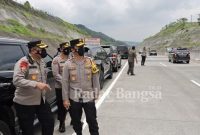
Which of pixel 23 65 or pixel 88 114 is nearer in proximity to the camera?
pixel 23 65

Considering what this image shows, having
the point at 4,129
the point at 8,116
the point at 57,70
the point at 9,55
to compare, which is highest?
the point at 9,55

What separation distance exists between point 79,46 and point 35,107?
1.12 m

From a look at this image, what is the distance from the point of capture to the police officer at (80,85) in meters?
5.54

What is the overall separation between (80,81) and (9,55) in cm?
123

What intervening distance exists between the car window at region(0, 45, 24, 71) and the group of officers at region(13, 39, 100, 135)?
501mm

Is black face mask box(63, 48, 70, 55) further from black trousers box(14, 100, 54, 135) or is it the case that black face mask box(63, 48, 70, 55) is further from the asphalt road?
black trousers box(14, 100, 54, 135)

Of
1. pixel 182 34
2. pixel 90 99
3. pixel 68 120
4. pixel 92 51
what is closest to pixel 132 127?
pixel 68 120

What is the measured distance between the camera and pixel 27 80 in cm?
500

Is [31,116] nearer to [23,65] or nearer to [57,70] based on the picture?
[23,65]

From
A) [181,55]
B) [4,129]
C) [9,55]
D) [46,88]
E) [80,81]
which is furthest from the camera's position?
[181,55]

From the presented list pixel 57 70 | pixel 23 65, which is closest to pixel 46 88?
pixel 23 65

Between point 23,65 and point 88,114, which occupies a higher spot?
point 23,65

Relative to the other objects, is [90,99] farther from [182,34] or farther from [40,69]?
[182,34]

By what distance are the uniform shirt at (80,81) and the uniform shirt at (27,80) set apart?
42 centimetres
